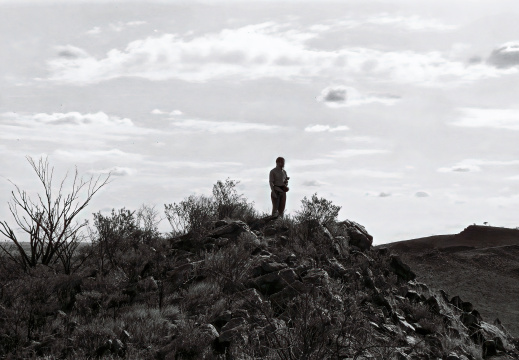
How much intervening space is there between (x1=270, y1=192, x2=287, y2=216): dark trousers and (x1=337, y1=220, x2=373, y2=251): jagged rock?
1867 mm

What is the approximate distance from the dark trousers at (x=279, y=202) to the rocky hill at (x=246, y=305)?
34.9 inches

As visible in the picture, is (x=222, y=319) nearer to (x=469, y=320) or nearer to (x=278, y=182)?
(x=278, y=182)

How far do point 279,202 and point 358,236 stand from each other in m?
2.75

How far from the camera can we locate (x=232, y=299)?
13062 millimetres

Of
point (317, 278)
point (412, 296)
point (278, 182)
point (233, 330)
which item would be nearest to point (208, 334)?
point (233, 330)

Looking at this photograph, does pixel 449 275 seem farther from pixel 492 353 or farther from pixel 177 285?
pixel 177 285

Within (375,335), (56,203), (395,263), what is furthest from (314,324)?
(56,203)

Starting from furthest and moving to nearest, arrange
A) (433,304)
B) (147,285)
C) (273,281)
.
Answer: (433,304) → (147,285) → (273,281)

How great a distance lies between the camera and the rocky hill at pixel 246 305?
430 inches

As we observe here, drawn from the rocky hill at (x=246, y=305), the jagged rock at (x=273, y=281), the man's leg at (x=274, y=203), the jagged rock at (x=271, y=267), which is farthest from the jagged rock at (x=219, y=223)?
the jagged rock at (x=273, y=281)

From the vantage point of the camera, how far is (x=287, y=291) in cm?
1334

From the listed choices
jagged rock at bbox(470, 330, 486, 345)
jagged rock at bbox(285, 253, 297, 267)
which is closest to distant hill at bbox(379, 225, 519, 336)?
jagged rock at bbox(470, 330, 486, 345)

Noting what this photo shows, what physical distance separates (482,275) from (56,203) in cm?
1695

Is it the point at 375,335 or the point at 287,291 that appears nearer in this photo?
the point at 375,335
